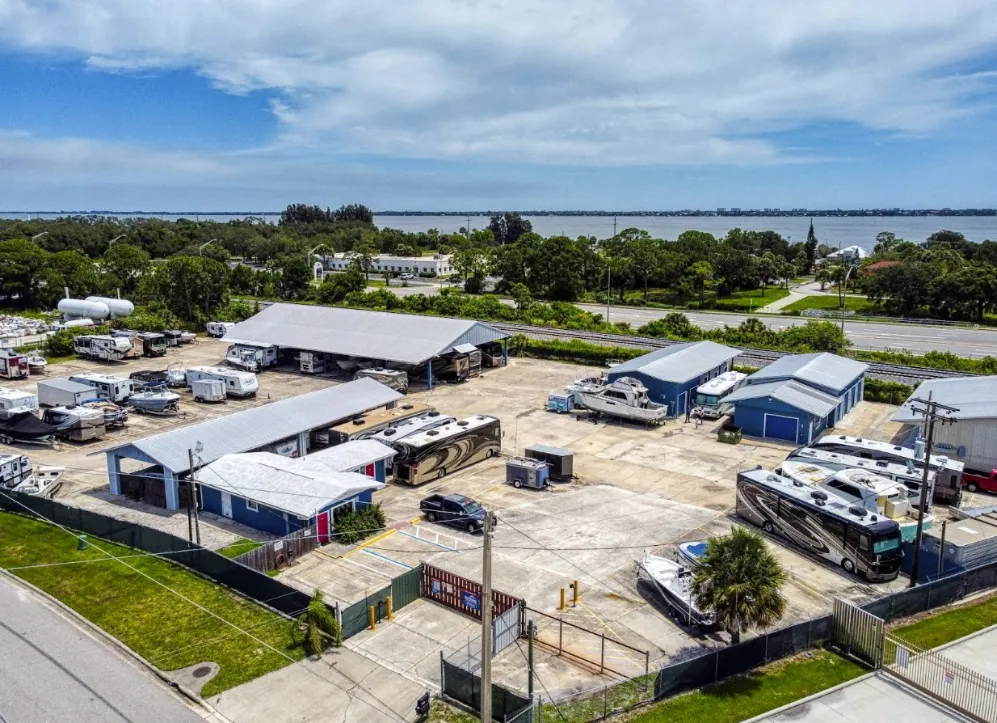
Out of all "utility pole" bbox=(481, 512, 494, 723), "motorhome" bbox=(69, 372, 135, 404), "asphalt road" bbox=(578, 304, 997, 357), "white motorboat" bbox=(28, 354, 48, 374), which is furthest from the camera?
"asphalt road" bbox=(578, 304, 997, 357)

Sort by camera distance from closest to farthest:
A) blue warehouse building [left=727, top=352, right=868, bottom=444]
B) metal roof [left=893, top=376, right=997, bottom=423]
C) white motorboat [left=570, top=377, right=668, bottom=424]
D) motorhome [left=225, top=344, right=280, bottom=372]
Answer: metal roof [left=893, top=376, right=997, bottom=423], blue warehouse building [left=727, top=352, right=868, bottom=444], white motorboat [left=570, top=377, right=668, bottom=424], motorhome [left=225, top=344, right=280, bottom=372]

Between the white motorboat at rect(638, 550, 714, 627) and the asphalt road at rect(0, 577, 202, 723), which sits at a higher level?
the white motorboat at rect(638, 550, 714, 627)

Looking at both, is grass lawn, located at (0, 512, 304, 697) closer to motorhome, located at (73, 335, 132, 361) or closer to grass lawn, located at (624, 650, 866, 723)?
grass lawn, located at (624, 650, 866, 723)

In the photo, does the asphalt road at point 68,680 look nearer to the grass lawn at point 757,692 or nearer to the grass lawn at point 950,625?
the grass lawn at point 757,692

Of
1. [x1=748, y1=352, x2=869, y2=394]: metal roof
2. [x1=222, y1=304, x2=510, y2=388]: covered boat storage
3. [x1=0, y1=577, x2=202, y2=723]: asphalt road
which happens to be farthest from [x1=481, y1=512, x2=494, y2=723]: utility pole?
[x1=222, y1=304, x2=510, y2=388]: covered boat storage

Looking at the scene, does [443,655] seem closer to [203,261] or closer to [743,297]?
[203,261]

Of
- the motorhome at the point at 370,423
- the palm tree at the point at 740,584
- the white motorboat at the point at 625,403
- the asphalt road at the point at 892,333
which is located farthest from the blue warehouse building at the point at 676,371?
the asphalt road at the point at 892,333

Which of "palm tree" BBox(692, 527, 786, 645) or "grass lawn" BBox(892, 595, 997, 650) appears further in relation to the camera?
"grass lawn" BBox(892, 595, 997, 650)

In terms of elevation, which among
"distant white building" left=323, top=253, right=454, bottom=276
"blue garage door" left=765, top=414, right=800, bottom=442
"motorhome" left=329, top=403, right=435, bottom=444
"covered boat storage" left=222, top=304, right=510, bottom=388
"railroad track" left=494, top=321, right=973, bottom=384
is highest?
"distant white building" left=323, top=253, right=454, bottom=276
